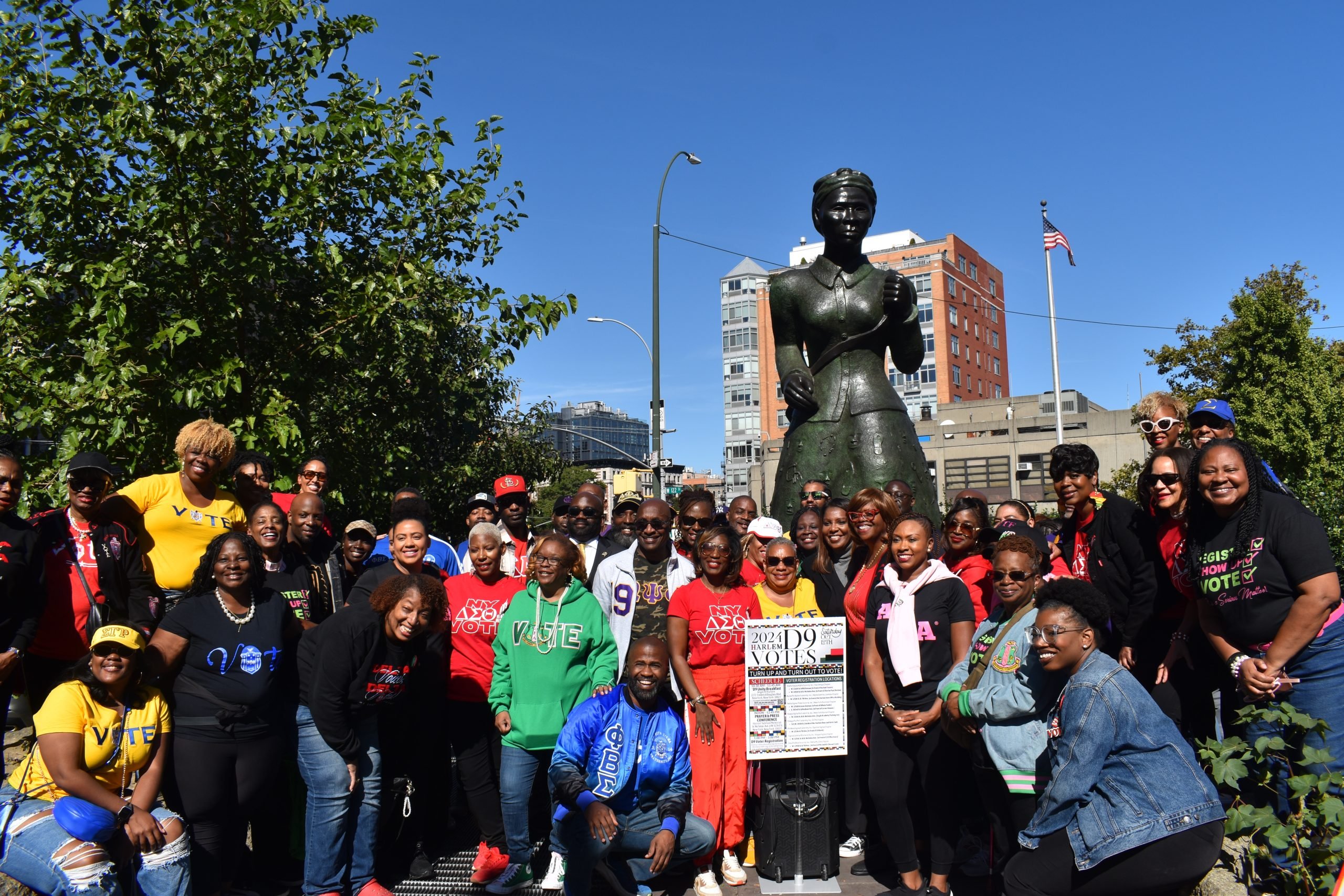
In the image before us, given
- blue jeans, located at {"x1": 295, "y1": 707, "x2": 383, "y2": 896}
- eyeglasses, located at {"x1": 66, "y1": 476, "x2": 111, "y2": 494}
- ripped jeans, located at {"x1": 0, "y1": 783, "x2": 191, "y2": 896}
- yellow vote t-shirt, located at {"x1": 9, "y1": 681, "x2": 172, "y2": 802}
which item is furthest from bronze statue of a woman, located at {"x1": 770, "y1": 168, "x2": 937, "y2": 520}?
ripped jeans, located at {"x1": 0, "y1": 783, "x2": 191, "y2": 896}

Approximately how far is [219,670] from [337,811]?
83 centimetres

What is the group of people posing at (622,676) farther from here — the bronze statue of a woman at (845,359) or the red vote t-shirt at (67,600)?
the bronze statue of a woman at (845,359)

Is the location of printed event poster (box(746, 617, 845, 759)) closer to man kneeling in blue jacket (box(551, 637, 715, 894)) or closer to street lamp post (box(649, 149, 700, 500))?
man kneeling in blue jacket (box(551, 637, 715, 894))

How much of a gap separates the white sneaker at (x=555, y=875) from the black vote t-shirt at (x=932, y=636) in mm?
1840

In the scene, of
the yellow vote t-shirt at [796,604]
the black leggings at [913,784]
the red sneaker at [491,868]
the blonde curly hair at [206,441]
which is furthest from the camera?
the yellow vote t-shirt at [796,604]

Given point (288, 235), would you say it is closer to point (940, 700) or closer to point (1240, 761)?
point (940, 700)

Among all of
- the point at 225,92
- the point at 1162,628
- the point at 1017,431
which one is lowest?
the point at 1162,628

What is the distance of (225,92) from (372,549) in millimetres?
3133

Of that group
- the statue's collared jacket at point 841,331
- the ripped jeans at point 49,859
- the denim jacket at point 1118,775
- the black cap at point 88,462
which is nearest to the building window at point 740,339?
the statue's collared jacket at point 841,331

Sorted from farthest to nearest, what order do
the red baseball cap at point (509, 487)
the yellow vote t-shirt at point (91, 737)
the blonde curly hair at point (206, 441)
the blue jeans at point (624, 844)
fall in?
→ the red baseball cap at point (509, 487) < the blonde curly hair at point (206, 441) < the blue jeans at point (624, 844) < the yellow vote t-shirt at point (91, 737)

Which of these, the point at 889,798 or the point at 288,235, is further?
the point at 288,235

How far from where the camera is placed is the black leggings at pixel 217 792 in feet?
13.9

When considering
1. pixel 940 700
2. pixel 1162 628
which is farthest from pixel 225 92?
pixel 1162 628

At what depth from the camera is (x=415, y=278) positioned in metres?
6.95
